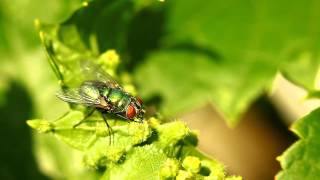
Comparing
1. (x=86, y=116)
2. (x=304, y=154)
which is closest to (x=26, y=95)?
(x=86, y=116)

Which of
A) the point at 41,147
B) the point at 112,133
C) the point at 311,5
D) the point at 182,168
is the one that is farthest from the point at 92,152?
the point at 311,5

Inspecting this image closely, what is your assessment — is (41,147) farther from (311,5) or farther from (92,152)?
(311,5)

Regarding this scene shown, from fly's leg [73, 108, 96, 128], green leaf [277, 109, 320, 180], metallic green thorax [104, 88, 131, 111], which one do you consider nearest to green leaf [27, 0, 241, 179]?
fly's leg [73, 108, 96, 128]

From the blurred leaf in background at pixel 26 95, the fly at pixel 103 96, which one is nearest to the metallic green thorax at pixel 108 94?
the fly at pixel 103 96

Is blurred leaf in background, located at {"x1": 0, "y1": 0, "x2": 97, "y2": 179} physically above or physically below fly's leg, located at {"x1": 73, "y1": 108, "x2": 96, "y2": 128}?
above

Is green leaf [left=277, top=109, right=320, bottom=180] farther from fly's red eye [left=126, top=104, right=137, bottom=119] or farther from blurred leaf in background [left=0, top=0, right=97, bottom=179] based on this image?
blurred leaf in background [left=0, top=0, right=97, bottom=179]

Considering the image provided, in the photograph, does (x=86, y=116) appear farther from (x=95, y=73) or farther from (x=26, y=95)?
(x=26, y=95)
